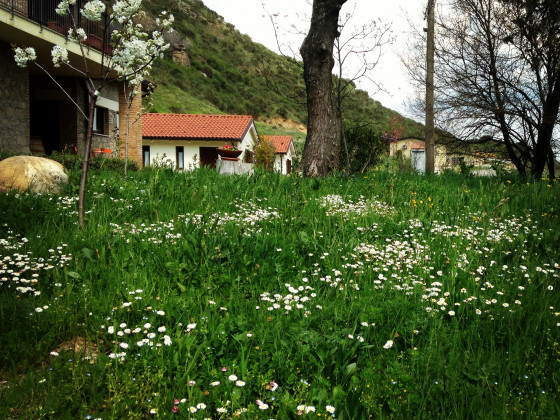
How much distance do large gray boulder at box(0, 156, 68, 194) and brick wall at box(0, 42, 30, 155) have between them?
29.3 ft

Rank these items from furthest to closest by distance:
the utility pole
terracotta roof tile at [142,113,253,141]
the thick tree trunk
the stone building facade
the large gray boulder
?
terracotta roof tile at [142,113,253,141]
the stone building facade
the utility pole
the thick tree trunk
the large gray boulder

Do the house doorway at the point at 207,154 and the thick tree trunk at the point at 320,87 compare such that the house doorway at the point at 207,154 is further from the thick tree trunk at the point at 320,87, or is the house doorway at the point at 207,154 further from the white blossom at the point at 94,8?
the white blossom at the point at 94,8

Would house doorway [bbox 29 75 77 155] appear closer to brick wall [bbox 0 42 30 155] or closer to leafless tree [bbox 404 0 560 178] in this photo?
brick wall [bbox 0 42 30 155]

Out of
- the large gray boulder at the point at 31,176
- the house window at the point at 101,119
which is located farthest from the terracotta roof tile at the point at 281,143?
the large gray boulder at the point at 31,176

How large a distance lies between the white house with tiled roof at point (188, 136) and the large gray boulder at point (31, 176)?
87.9ft

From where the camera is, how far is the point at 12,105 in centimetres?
1471

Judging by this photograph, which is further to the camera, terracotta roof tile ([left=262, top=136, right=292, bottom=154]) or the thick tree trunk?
terracotta roof tile ([left=262, top=136, right=292, bottom=154])

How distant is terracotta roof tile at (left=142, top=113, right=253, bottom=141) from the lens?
110 ft

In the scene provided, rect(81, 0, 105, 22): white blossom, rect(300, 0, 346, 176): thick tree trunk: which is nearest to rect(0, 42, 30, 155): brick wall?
rect(300, 0, 346, 176): thick tree trunk

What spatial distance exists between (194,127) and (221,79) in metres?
36.2

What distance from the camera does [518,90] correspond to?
11367mm

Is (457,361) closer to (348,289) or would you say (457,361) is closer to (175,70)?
(348,289)

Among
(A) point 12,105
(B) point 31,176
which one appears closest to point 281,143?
(A) point 12,105

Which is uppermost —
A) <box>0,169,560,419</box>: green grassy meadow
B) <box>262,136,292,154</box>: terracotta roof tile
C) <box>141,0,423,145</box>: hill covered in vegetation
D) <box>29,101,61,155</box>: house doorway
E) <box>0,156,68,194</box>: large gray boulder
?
<box>141,0,423,145</box>: hill covered in vegetation
